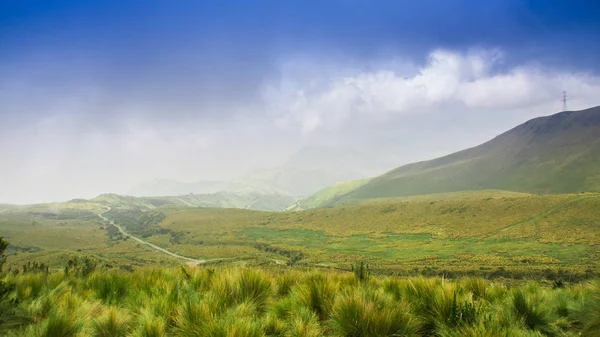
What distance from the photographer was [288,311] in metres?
5.46

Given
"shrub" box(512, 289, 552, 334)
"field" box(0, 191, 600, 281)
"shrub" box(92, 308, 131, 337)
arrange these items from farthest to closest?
"field" box(0, 191, 600, 281), "shrub" box(512, 289, 552, 334), "shrub" box(92, 308, 131, 337)

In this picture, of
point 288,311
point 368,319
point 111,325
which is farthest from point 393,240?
point 111,325

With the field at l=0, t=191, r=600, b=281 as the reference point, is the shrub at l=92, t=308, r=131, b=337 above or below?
above

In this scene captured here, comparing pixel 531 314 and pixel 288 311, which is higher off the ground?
pixel 288 311

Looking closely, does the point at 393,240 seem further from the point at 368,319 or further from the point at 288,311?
the point at 368,319

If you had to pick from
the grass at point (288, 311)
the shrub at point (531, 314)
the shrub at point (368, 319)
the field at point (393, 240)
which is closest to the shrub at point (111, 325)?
the grass at point (288, 311)

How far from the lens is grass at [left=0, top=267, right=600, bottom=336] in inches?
173

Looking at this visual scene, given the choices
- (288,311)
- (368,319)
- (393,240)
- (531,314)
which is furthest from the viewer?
(393,240)

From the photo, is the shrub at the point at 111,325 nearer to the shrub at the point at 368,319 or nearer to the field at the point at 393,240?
the shrub at the point at 368,319

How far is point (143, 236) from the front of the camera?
11819 centimetres

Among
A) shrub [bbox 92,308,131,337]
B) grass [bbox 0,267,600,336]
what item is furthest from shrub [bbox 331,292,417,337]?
shrub [bbox 92,308,131,337]

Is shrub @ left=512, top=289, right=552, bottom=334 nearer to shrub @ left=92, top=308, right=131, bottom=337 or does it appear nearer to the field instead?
shrub @ left=92, top=308, right=131, bottom=337

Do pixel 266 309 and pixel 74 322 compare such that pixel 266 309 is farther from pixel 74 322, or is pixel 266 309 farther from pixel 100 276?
A: pixel 100 276

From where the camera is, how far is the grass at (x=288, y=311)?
4.39 m
